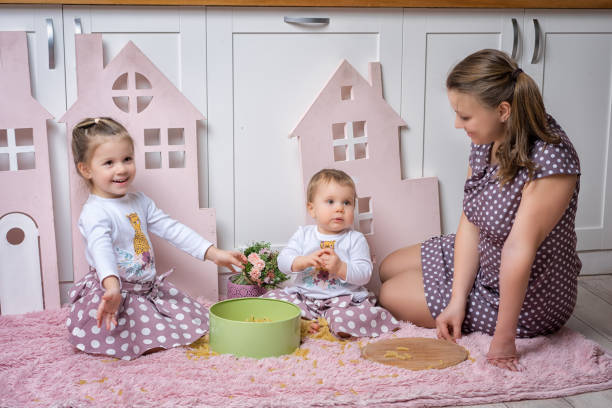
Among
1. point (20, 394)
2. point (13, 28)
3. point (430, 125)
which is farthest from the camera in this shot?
point (430, 125)

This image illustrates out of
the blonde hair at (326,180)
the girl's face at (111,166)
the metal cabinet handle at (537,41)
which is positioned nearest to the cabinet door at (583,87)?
the metal cabinet handle at (537,41)

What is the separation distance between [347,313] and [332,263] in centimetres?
13

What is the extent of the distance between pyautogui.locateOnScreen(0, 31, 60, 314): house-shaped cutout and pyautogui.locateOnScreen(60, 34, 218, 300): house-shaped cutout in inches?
2.7

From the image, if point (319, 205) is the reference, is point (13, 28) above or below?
above

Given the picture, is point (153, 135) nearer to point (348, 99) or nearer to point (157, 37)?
point (157, 37)

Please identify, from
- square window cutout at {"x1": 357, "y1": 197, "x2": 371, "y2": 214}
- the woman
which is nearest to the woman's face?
the woman

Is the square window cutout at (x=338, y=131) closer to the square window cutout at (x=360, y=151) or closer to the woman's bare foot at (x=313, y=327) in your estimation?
the square window cutout at (x=360, y=151)

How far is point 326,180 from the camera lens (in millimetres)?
1728

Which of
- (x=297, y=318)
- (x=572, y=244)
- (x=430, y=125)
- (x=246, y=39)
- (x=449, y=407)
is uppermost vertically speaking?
(x=246, y=39)

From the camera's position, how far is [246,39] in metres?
1.83

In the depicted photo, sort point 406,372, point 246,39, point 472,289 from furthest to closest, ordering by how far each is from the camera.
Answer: point 246,39
point 472,289
point 406,372

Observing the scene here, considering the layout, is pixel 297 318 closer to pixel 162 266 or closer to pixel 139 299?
pixel 139 299

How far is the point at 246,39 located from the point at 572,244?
1.00 meters

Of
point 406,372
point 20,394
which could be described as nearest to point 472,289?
point 406,372
